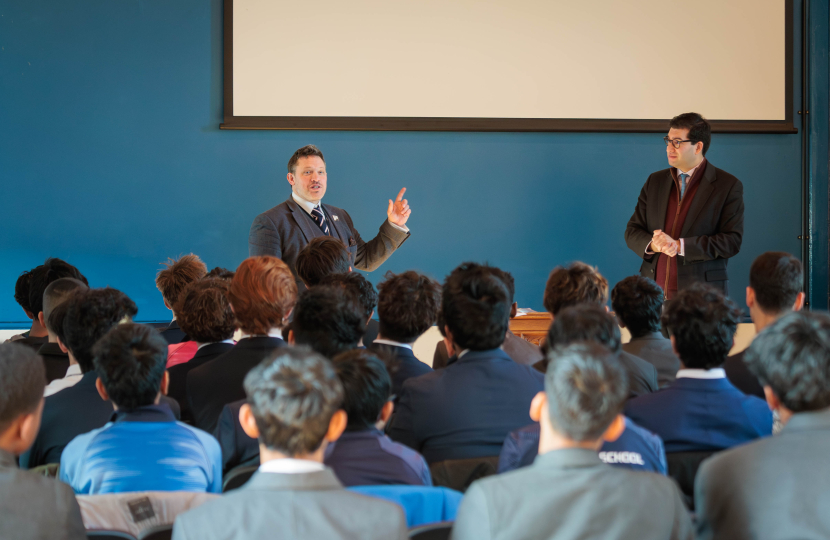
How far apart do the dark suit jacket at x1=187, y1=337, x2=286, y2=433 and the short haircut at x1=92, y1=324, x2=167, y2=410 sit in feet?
1.18

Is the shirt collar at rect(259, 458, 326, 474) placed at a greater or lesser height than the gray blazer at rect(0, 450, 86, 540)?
greater

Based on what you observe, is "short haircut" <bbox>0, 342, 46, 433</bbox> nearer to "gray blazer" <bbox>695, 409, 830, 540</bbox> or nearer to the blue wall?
"gray blazer" <bbox>695, 409, 830, 540</bbox>

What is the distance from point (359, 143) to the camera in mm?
4484

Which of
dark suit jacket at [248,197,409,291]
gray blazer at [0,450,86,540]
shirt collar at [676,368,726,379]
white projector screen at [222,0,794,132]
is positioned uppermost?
white projector screen at [222,0,794,132]

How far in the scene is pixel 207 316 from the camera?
2238mm

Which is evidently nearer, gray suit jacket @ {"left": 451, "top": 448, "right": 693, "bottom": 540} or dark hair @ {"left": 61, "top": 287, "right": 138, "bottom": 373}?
gray suit jacket @ {"left": 451, "top": 448, "right": 693, "bottom": 540}

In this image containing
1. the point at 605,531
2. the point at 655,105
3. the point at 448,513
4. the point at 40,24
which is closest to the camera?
the point at 605,531

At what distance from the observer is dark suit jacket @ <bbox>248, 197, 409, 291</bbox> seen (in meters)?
3.52

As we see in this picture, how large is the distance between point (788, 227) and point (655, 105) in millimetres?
1224

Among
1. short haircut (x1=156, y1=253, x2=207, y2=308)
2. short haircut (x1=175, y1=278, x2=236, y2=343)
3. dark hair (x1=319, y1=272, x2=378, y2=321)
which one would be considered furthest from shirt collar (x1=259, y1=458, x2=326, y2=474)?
short haircut (x1=156, y1=253, x2=207, y2=308)

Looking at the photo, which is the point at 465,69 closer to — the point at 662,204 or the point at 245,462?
the point at 662,204

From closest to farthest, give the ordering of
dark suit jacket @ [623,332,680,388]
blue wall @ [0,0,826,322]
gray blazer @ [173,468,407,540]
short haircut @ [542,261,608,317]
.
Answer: gray blazer @ [173,468,407,540] < dark suit jacket @ [623,332,680,388] < short haircut @ [542,261,608,317] < blue wall @ [0,0,826,322]

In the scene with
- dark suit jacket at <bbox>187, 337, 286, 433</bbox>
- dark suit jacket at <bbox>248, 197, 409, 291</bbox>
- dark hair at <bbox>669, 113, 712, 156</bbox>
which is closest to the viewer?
dark suit jacket at <bbox>187, 337, 286, 433</bbox>

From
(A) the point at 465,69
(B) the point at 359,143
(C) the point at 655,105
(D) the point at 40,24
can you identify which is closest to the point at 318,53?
(B) the point at 359,143
